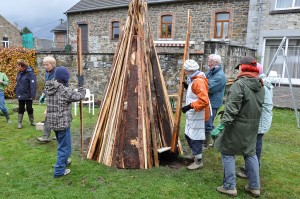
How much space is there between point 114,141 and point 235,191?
2.11 metres

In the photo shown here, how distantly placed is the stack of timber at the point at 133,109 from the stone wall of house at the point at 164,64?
454 centimetres

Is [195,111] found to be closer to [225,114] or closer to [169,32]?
[225,114]

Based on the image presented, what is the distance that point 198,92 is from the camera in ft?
14.2

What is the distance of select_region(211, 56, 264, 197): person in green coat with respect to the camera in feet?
11.9

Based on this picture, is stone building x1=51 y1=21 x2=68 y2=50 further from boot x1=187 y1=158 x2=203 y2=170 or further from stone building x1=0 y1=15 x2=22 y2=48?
boot x1=187 y1=158 x2=203 y2=170

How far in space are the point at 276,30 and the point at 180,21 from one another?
21.6ft

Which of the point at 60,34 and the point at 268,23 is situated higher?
the point at 60,34

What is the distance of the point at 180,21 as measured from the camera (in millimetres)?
19016

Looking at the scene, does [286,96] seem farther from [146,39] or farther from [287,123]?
[146,39]

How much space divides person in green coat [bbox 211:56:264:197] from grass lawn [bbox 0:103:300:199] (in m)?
0.36

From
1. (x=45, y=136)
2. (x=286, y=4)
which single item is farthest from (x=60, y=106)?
(x=286, y=4)

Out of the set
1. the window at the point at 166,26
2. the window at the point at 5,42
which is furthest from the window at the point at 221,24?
the window at the point at 5,42

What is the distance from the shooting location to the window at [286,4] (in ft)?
47.4

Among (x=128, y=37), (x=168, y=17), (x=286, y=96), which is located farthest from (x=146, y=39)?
(x=168, y=17)
